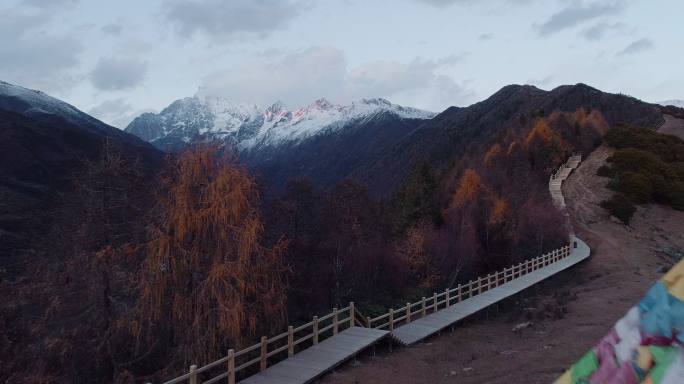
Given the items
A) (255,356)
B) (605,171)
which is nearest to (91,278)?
(255,356)

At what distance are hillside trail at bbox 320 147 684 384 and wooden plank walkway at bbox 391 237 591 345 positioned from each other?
0.37 m

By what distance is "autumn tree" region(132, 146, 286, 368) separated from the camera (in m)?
13.7

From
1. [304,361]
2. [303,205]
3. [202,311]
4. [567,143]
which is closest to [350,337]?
[304,361]

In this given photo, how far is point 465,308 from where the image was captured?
18828mm

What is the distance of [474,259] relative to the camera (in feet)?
114

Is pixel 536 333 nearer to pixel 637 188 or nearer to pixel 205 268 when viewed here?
pixel 205 268

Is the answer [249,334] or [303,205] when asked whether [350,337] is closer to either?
[249,334]

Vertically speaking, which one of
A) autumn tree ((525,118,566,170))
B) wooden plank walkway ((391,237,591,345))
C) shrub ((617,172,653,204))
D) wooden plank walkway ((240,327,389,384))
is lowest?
wooden plank walkway ((391,237,591,345))

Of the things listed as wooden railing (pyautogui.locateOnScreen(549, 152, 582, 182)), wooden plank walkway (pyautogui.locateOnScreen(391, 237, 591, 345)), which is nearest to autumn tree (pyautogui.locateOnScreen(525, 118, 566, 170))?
wooden railing (pyautogui.locateOnScreen(549, 152, 582, 182))

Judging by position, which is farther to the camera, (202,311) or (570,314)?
(570,314)

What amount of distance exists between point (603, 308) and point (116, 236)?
48.8ft

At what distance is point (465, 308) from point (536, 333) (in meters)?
3.52

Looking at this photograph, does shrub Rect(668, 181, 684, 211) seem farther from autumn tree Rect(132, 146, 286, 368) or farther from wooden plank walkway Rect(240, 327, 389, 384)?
autumn tree Rect(132, 146, 286, 368)

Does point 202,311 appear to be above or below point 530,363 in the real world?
above
